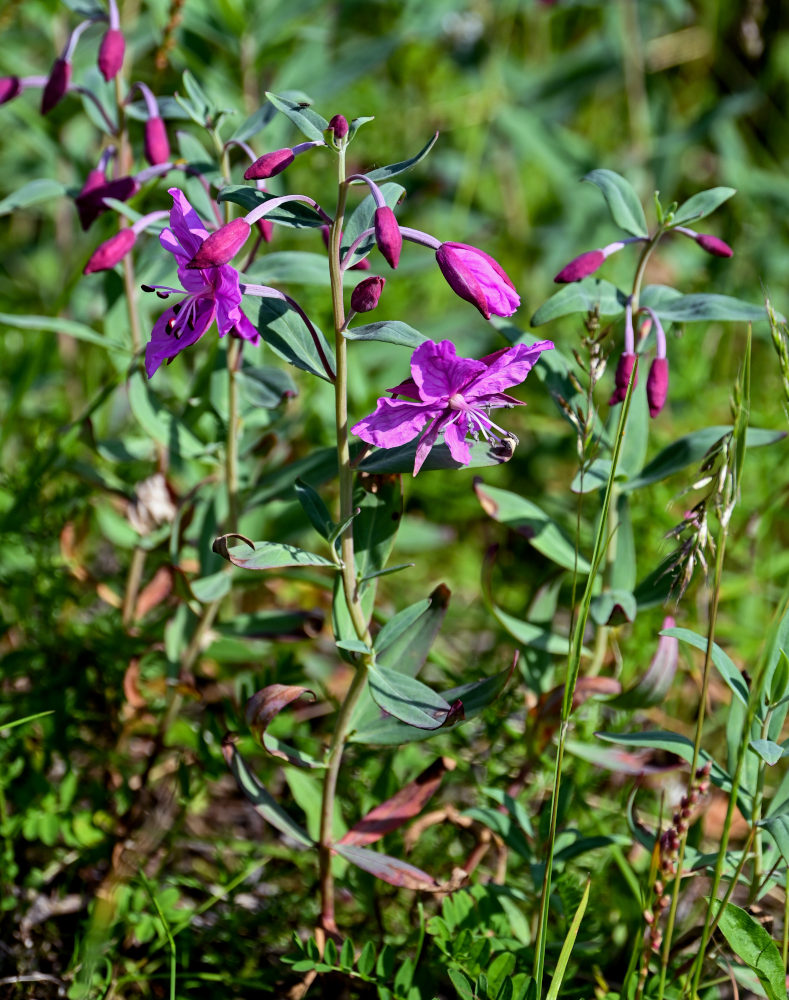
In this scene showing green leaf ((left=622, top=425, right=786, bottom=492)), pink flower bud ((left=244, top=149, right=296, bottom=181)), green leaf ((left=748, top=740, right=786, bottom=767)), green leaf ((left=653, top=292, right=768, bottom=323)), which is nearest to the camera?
pink flower bud ((left=244, top=149, right=296, bottom=181))

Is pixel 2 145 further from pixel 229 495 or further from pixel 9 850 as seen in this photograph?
pixel 9 850

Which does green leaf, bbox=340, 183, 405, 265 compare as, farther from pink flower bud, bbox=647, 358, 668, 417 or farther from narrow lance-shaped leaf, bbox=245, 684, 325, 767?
narrow lance-shaped leaf, bbox=245, 684, 325, 767

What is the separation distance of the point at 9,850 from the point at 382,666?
2.68 ft

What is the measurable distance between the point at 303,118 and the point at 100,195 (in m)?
0.60

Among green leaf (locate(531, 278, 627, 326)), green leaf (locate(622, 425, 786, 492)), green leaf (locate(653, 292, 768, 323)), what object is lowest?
green leaf (locate(622, 425, 786, 492))

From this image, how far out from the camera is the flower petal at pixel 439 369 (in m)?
1.27

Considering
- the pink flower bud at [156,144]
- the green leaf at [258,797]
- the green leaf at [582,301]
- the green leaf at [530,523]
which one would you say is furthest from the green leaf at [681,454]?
the pink flower bud at [156,144]

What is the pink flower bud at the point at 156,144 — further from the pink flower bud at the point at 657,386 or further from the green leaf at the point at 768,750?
the green leaf at the point at 768,750

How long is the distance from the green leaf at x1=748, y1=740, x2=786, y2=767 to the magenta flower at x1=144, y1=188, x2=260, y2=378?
98cm

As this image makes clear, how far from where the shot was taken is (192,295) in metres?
1.38

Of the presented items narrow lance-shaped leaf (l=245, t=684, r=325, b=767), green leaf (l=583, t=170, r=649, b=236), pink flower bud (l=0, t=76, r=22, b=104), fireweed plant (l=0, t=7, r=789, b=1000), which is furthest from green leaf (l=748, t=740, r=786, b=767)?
pink flower bud (l=0, t=76, r=22, b=104)

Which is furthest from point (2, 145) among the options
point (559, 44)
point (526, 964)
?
point (526, 964)

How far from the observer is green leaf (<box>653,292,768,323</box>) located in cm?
175

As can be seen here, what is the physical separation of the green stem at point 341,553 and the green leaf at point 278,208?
0.15 feet
